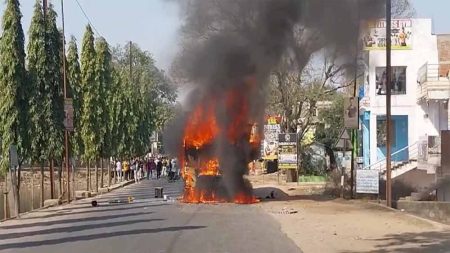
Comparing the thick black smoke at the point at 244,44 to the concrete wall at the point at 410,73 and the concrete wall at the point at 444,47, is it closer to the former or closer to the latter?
the concrete wall at the point at 410,73

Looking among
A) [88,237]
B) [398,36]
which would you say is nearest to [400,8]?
[398,36]

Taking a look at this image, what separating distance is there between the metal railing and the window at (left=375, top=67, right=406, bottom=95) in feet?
12.2

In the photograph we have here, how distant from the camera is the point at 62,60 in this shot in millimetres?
30438

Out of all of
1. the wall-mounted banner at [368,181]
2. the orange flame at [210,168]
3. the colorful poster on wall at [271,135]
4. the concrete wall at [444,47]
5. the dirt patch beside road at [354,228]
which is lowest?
the dirt patch beside road at [354,228]

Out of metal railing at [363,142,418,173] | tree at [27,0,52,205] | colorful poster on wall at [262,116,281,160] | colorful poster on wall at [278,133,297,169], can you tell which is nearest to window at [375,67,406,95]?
metal railing at [363,142,418,173]

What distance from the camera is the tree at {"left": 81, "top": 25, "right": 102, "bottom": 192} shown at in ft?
128

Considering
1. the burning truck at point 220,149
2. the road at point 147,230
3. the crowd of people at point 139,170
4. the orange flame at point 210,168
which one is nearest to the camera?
the road at point 147,230

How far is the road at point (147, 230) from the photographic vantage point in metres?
14.5

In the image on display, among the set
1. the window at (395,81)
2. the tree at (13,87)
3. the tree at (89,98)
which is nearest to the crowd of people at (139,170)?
the tree at (89,98)

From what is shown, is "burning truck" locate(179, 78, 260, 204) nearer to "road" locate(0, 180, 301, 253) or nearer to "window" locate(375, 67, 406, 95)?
"road" locate(0, 180, 301, 253)

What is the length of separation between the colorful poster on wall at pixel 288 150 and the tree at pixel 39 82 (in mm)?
13372

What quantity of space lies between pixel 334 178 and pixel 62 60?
13687mm

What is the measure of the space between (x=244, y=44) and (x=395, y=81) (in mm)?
17731

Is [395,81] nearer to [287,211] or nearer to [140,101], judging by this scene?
[287,211]
